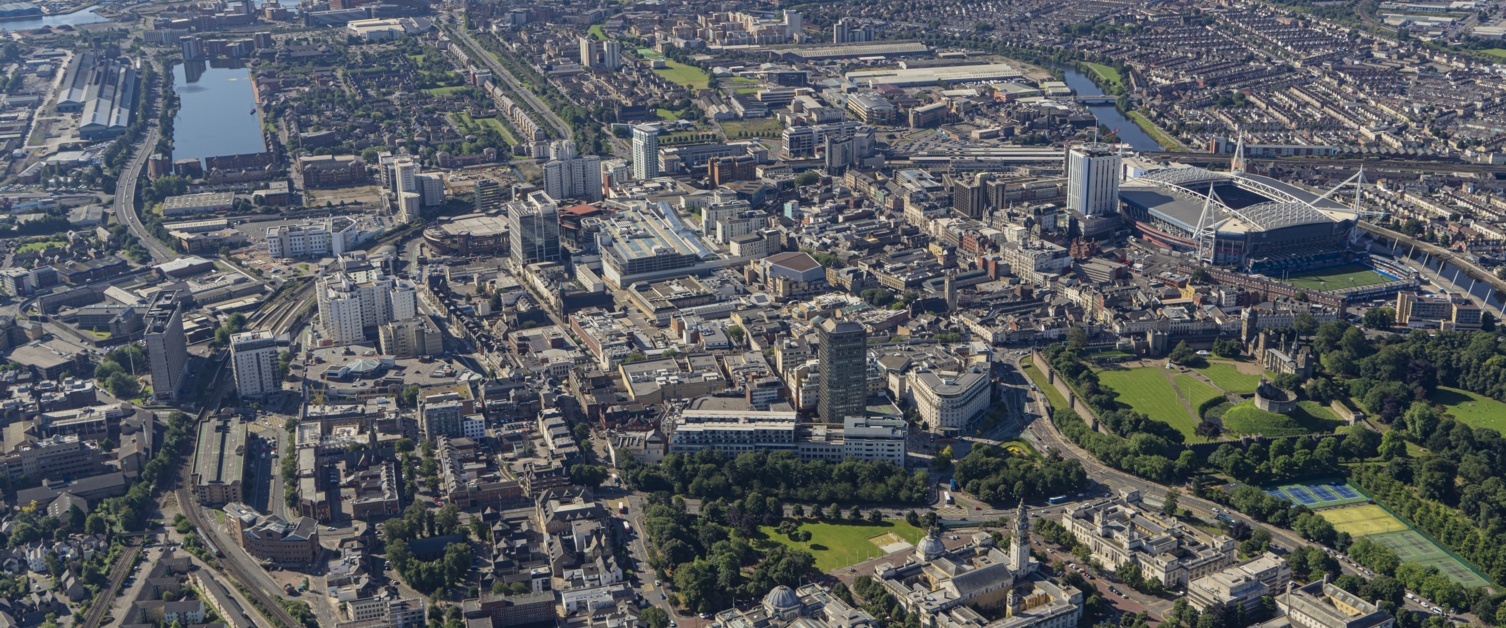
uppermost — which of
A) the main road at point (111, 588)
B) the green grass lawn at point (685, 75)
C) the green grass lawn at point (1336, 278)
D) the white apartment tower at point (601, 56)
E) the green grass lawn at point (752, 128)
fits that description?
the white apartment tower at point (601, 56)

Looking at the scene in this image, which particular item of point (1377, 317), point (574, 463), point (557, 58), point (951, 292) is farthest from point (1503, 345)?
point (557, 58)

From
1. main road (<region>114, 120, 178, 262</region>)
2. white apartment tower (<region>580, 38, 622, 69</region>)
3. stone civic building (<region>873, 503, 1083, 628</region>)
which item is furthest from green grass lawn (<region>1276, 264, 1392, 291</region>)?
white apartment tower (<region>580, 38, 622, 69</region>)

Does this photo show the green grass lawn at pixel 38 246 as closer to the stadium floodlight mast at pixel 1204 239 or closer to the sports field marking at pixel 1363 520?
the stadium floodlight mast at pixel 1204 239

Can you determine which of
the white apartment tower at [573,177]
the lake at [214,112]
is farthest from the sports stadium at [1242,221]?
the lake at [214,112]

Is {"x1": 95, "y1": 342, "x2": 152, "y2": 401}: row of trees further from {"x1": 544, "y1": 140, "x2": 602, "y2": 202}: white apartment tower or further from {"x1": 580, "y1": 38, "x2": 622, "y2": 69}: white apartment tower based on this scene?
{"x1": 580, "y1": 38, "x2": 622, "y2": 69}: white apartment tower

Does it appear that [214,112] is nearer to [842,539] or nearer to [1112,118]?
[1112,118]

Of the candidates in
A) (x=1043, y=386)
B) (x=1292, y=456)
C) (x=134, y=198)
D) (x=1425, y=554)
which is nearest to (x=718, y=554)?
(x=1043, y=386)
